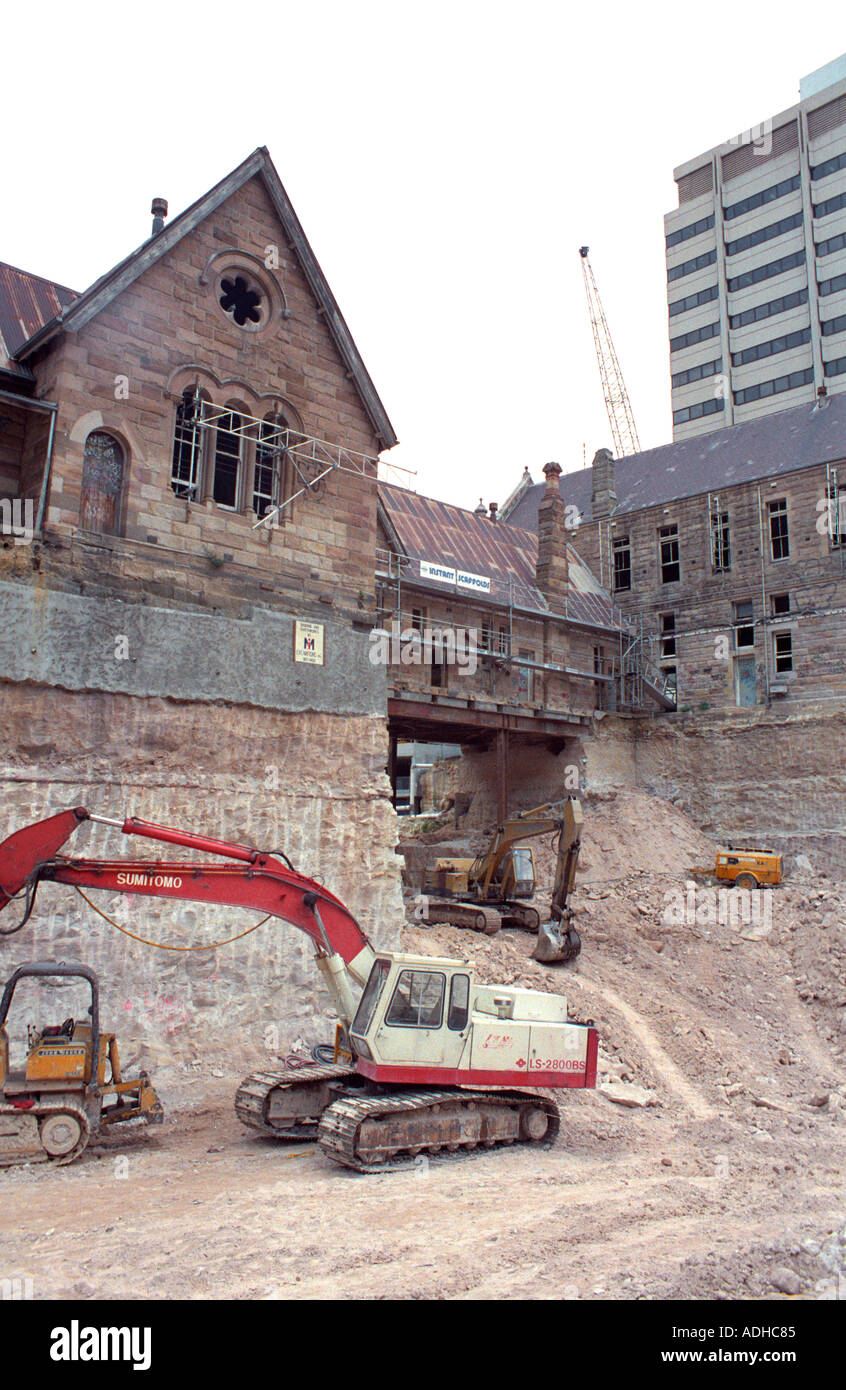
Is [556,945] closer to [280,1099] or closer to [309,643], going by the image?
[309,643]

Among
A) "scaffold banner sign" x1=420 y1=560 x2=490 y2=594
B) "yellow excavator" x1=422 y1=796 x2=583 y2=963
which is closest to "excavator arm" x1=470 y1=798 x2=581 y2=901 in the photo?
"yellow excavator" x1=422 y1=796 x2=583 y2=963

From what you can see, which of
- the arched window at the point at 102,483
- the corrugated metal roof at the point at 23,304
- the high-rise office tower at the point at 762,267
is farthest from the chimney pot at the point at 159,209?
the high-rise office tower at the point at 762,267

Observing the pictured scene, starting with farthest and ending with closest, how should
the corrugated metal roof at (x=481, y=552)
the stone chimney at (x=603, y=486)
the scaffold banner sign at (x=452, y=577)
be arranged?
the stone chimney at (x=603, y=486) < the corrugated metal roof at (x=481, y=552) < the scaffold banner sign at (x=452, y=577)

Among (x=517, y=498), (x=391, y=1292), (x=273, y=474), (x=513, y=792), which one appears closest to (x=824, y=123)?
(x=517, y=498)

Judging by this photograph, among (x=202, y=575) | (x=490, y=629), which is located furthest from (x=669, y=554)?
(x=202, y=575)

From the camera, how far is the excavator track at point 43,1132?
971 centimetres

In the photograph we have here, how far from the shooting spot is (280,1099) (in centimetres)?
1149

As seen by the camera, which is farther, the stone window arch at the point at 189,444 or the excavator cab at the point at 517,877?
the excavator cab at the point at 517,877

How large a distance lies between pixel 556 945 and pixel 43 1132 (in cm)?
1205

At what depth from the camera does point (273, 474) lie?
55.7ft

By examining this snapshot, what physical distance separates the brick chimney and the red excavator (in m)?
23.3

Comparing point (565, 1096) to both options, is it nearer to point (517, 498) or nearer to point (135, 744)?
point (135, 744)

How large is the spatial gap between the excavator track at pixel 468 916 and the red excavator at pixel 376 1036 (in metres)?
9.42

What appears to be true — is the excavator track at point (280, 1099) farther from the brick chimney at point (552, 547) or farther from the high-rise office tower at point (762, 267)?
the high-rise office tower at point (762, 267)
